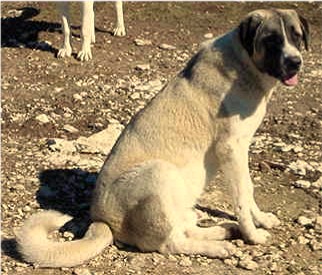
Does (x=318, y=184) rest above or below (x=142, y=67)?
above

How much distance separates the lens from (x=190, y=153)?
6.05 metres

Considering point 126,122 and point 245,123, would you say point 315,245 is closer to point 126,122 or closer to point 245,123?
point 245,123

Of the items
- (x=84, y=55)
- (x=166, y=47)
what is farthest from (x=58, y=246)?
(x=166, y=47)

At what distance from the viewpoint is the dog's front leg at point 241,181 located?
237 inches

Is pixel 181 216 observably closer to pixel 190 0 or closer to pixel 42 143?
pixel 42 143

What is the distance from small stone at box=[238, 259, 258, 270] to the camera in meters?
5.87

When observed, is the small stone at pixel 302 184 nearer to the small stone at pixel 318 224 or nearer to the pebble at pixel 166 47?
the small stone at pixel 318 224

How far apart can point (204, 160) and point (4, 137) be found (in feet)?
10.9

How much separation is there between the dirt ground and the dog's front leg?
0.44ft

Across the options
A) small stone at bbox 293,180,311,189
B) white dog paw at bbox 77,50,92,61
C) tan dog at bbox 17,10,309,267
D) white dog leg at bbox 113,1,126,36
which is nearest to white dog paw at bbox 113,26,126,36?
white dog leg at bbox 113,1,126,36

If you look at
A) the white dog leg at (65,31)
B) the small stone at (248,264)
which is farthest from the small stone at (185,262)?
the white dog leg at (65,31)

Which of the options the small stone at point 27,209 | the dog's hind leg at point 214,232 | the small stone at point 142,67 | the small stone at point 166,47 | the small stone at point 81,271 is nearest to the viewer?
the small stone at point 81,271

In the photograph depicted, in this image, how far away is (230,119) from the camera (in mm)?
5980

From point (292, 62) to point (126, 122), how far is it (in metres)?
3.71
